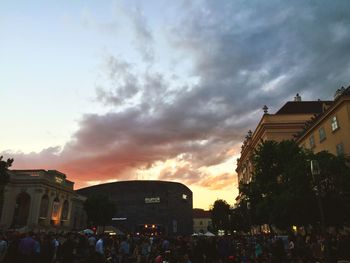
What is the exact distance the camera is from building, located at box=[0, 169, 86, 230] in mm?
57844

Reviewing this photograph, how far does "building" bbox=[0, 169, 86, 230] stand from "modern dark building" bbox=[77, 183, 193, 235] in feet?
183

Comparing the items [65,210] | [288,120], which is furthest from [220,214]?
[288,120]

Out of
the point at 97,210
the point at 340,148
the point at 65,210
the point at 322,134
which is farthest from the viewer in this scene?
the point at 97,210

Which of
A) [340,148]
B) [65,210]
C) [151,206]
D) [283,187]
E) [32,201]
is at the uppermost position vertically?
[151,206]

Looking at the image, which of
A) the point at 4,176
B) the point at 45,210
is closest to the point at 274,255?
the point at 4,176

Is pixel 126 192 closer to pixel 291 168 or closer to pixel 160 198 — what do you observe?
pixel 160 198

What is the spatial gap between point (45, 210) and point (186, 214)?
72722mm

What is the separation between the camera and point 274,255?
14.8 meters

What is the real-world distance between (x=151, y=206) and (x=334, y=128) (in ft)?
314

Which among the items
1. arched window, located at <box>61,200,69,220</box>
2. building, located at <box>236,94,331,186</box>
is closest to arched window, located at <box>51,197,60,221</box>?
arched window, located at <box>61,200,69,220</box>

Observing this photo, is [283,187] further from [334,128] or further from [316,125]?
[316,125]

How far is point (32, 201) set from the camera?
59.2m

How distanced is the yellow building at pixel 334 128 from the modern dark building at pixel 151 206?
282ft

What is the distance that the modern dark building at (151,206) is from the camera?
12138 centimetres
